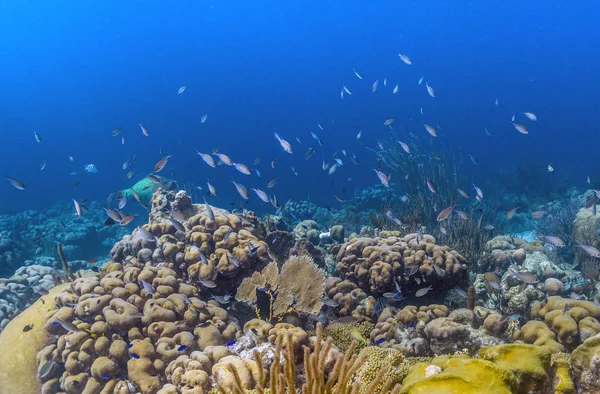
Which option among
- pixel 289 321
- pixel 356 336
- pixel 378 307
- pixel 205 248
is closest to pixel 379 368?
pixel 356 336

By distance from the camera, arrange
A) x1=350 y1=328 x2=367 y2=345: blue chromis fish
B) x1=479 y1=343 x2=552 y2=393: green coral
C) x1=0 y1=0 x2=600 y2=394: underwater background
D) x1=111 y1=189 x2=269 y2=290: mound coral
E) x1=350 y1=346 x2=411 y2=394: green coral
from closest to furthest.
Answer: x1=479 y1=343 x2=552 y2=393: green coral → x1=350 y1=346 x2=411 y2=394: green coral → x1=350 y1=328 x2=367 y2=345: blue chromis fish → x1=111 y1=189 x2=269 y2=290: mound coral → x1=0 y1=0 x2=600 y2=394: underwater background

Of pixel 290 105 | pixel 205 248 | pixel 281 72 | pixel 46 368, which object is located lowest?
pixel 46 368

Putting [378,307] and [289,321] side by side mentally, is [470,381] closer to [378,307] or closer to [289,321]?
[289,321]

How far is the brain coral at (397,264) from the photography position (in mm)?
6699

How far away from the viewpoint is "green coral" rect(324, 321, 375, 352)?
5.17m

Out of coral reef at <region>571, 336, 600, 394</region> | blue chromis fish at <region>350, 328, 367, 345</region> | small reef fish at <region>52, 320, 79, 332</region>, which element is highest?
small reef fish at <region>52, 320, 79, 332</region>

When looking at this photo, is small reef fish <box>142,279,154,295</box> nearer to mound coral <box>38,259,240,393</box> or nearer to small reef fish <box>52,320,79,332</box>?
mound coral <box>38,259,240,393</box>

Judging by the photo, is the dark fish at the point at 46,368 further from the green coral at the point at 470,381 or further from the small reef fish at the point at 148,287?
the green coral at the point at 470,381

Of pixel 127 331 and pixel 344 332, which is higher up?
pixel 127 331

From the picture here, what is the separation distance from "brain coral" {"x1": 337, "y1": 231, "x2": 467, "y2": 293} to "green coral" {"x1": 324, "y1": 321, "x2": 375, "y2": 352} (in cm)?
98

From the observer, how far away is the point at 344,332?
17.7 ft

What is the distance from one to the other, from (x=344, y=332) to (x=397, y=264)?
197 centimetres

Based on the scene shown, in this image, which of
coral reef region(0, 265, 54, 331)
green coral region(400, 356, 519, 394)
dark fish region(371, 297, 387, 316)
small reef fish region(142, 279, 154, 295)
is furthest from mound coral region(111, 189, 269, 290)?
green coral region(400, 356, 519, 394)

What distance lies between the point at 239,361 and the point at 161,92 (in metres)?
112
